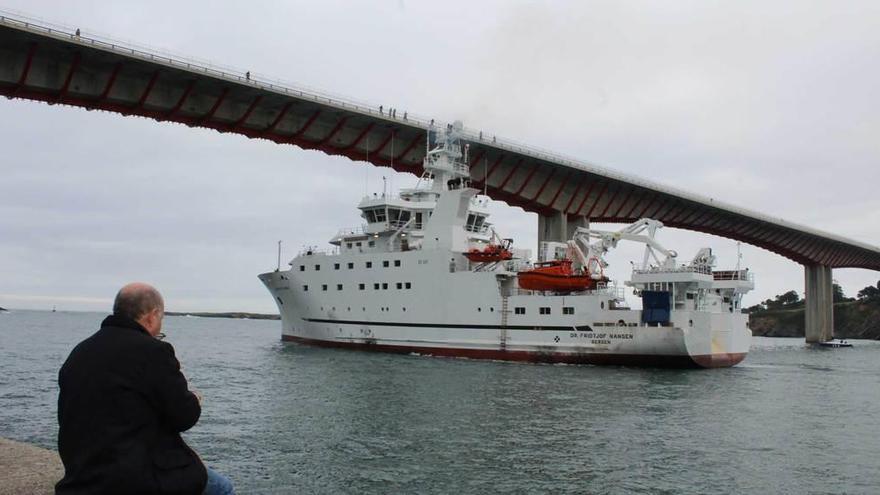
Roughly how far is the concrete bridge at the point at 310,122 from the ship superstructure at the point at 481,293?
3.20 m

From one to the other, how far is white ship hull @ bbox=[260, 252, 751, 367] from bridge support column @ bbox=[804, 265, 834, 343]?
54.4 metres

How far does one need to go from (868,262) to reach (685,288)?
75.0 meters

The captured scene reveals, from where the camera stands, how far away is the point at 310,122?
39281 mm

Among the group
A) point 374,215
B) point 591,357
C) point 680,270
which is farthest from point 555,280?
point 374,215

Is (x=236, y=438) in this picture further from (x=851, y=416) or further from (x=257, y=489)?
(x=851, y=416)

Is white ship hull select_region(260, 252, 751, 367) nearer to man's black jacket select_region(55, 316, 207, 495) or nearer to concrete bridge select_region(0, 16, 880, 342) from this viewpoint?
concrete bridge select_region(0, 16, 880, 342)

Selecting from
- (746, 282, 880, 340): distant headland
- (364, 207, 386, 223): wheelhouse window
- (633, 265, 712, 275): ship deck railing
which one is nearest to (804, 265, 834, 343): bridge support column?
(746, 282, 880, 340): distant headland

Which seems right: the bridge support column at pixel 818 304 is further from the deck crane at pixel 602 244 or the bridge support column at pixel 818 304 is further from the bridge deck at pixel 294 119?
the deck crane at pixel 602 244

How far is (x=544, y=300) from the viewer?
35.4 meters

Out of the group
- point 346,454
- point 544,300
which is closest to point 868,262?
point 544,300

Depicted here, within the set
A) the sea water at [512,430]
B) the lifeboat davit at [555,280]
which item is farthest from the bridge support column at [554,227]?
the sea water at [512,430]

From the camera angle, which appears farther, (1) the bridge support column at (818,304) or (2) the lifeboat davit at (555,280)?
(1) the bridge support column at (818,304)

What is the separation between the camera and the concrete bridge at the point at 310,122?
30.3 meters

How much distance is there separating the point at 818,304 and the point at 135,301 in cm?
9498
